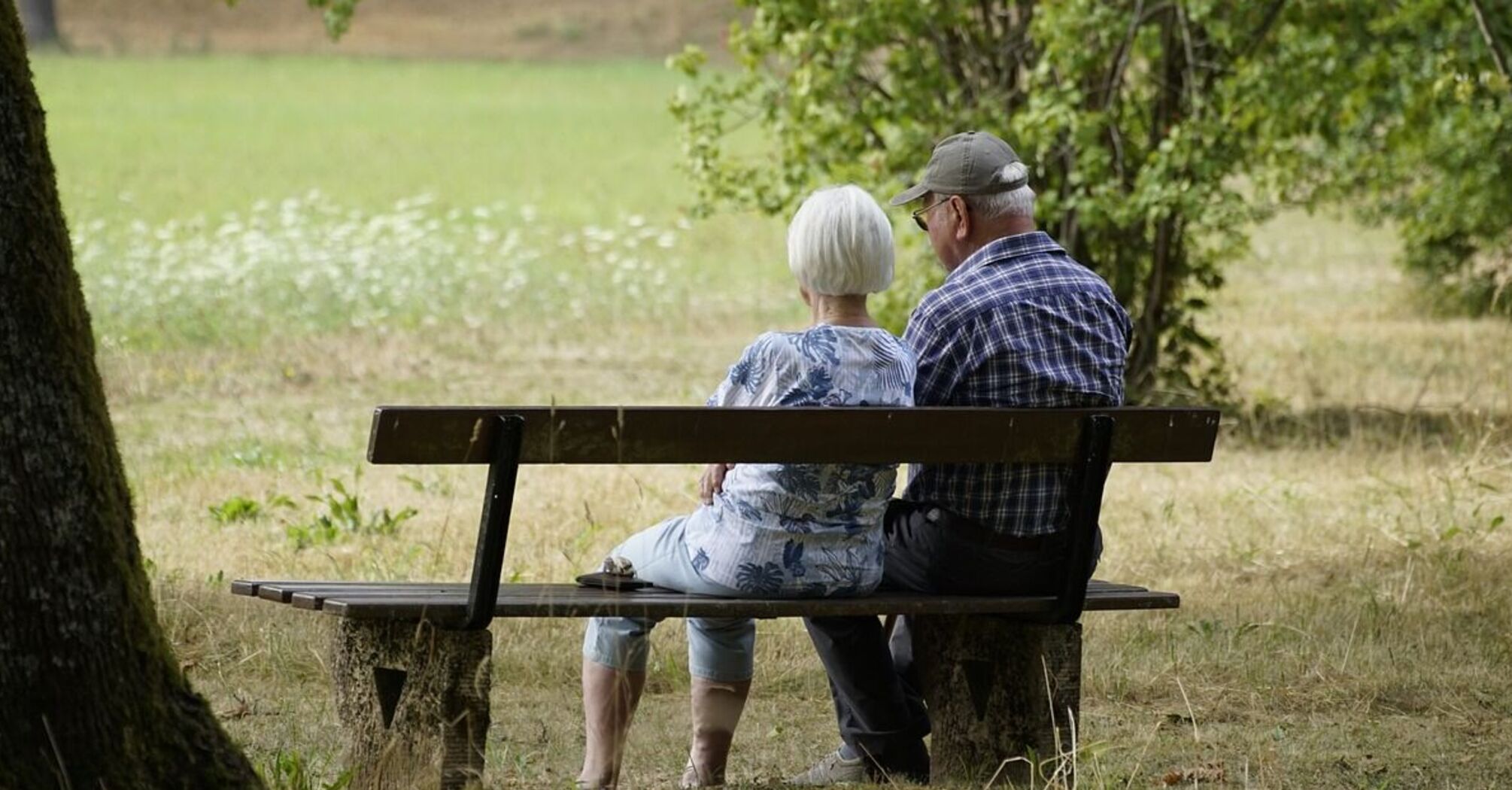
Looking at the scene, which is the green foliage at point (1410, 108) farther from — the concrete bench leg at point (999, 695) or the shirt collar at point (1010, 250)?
the concrete bench leg at point (999, 695)

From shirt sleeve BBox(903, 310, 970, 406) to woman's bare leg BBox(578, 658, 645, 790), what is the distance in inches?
36.7

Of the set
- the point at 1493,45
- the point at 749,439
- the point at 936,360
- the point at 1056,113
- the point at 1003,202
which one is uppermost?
the point at 1493,45

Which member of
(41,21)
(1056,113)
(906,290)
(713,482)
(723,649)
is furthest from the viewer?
(41,21)

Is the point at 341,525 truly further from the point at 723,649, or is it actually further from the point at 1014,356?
the point at 1014,356

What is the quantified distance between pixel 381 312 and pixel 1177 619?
11673 millimetres

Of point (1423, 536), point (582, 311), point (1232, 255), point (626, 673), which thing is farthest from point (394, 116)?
point (626, 673)

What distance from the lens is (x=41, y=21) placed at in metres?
51.1

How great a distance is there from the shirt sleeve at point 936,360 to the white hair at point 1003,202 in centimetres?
29

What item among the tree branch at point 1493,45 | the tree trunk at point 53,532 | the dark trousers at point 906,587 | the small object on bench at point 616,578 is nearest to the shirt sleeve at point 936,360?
A: the dark trousers at point 906,587

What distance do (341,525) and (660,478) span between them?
2016 millimetres

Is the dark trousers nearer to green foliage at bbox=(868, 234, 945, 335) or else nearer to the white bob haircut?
the white bob haircut

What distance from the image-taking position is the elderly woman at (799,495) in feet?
15.7

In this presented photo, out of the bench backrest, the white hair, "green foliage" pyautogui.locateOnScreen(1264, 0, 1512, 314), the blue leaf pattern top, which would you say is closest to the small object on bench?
the blue leaf pattern top

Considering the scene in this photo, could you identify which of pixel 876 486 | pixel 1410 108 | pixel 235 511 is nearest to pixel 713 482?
pixel 876 486
